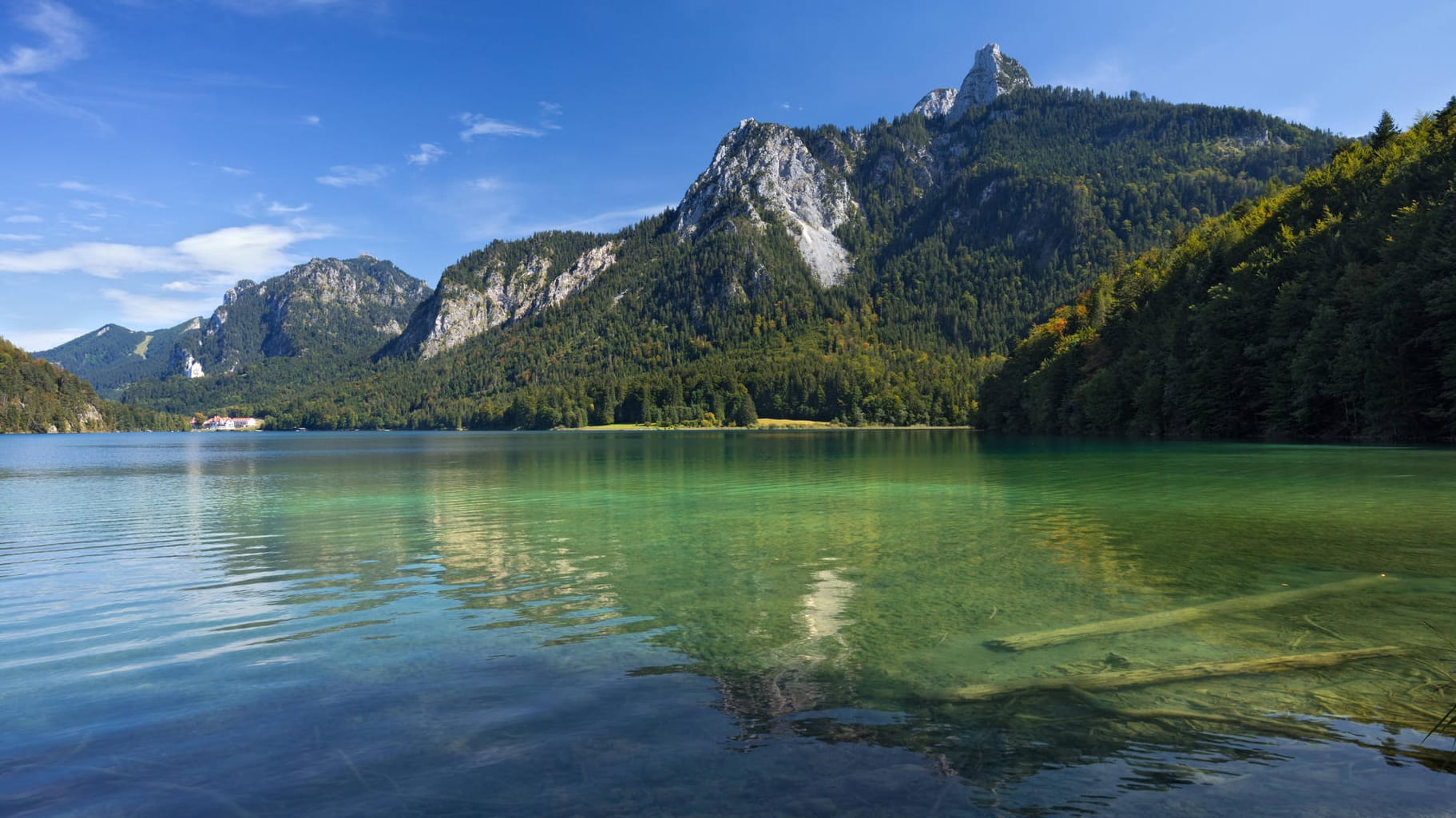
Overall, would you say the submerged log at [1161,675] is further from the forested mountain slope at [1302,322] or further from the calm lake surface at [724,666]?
the forested mountain slope at [1302,322]

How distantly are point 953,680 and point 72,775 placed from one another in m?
9.88

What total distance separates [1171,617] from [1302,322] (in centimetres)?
8119

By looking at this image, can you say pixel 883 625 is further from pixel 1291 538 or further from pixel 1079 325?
pixel 1079 325

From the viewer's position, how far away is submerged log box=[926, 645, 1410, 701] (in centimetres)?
907

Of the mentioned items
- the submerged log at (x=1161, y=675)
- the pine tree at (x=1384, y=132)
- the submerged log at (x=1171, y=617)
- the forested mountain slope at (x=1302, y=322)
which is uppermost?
the pine tree at (x=1384, y=132)

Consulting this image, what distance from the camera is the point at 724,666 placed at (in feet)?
34.3

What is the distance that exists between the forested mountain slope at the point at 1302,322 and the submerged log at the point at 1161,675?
6170 cm

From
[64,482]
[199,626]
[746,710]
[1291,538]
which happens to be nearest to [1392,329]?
[1291,538]

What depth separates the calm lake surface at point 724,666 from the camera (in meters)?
6.73

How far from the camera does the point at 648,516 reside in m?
29.0

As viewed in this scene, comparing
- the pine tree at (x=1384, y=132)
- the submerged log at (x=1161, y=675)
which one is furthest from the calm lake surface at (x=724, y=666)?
the pine tree at (x=1384, y=132)

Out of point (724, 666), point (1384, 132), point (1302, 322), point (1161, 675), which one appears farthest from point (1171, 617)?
point (1384, 132)

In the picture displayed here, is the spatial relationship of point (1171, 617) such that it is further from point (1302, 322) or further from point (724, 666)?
point (1302, 322)

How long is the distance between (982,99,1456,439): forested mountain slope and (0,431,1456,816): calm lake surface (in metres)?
45.8
